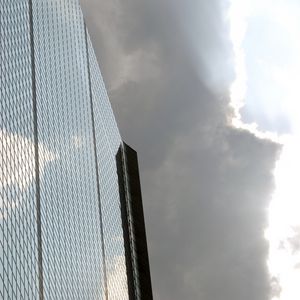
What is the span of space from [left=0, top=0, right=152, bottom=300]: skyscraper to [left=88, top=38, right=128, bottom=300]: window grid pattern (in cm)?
29

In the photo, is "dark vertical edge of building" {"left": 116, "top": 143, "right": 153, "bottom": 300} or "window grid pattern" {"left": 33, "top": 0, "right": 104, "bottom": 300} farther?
"dark vertical edge of building" {"left": 116, "top": 143, "right": 153, "bottom": 300}

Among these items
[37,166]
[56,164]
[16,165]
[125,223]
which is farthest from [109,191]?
[16,165]

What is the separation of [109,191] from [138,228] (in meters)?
29.0

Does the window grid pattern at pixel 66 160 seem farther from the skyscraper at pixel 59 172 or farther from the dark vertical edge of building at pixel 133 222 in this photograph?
the dark vertical edge of building at pixel 133 222

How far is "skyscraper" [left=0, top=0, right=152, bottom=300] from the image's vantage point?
76.9 meters

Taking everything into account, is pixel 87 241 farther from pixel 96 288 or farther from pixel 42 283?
pixel 42 283

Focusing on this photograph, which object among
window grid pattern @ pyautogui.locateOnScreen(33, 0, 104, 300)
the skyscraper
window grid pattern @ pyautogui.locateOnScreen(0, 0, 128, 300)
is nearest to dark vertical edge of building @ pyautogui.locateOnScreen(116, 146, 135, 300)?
the skyscraper

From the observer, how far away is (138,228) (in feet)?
573

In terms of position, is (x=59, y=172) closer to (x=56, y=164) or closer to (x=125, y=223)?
(x=56, y=164)

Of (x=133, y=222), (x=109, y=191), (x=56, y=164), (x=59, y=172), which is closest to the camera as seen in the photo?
(x=56, y=164)

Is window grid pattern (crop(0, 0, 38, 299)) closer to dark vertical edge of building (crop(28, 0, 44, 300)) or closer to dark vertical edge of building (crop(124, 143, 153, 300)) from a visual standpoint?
dark vertical edge of building (crop(28, 0, 44, 300))

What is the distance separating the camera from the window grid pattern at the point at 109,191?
137 metres

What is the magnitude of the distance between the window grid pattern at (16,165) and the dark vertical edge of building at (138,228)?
8537 cm

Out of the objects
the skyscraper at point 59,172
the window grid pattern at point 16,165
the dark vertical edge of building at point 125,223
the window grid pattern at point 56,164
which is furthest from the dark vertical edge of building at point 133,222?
the window grid pattern at point 16,165
